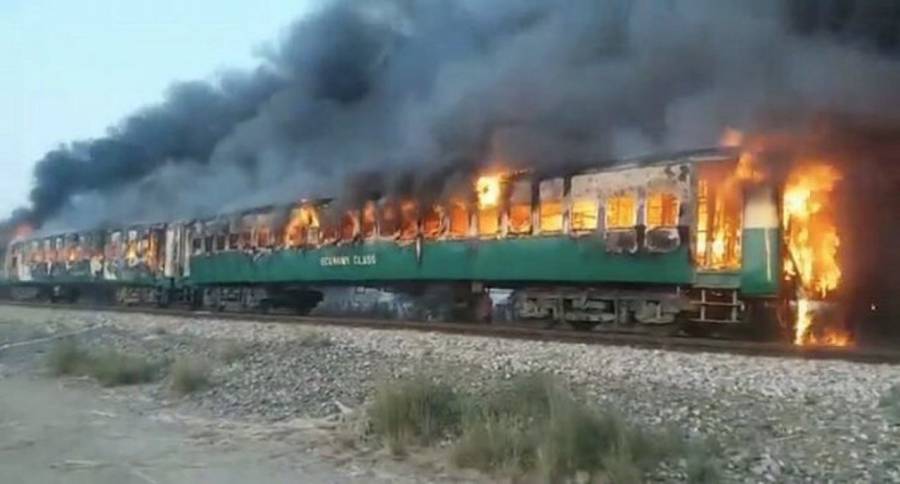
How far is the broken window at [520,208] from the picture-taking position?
56.8ft

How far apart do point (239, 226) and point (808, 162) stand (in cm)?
1474

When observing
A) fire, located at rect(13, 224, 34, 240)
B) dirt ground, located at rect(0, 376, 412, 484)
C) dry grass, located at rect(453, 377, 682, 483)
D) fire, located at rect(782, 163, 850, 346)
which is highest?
fire, located at rect(13, 224, 34, 240)

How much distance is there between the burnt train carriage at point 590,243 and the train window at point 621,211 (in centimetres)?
2

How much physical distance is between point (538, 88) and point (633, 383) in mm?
10271

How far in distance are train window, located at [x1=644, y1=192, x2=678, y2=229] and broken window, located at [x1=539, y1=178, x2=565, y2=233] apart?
5.66 ft

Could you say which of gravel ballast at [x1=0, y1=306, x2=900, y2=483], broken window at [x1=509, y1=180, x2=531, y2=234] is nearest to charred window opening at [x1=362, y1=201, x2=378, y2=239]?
gravel ballast at [x1=0, y1=306, x2=900, y2=483]

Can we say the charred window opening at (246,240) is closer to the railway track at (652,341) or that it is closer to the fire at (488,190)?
the railway track at (652,341)

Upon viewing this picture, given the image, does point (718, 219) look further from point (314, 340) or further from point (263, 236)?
point (263, 236)

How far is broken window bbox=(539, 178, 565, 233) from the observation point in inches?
658

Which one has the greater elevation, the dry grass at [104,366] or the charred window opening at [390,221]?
the charred window opening at [390,221]

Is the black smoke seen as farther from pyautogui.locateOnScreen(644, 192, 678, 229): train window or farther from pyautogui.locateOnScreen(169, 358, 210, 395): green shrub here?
pyautogui.locateOnScreen(169, 358, 210, 395): green shrub

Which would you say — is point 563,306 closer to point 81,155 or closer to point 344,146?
point 344,146

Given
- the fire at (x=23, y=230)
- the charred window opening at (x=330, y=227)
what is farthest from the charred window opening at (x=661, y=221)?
the fire at (x=23, y=230)

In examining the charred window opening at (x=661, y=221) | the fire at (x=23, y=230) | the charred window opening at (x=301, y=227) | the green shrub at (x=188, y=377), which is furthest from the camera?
the fire at (x=23, y=230)
